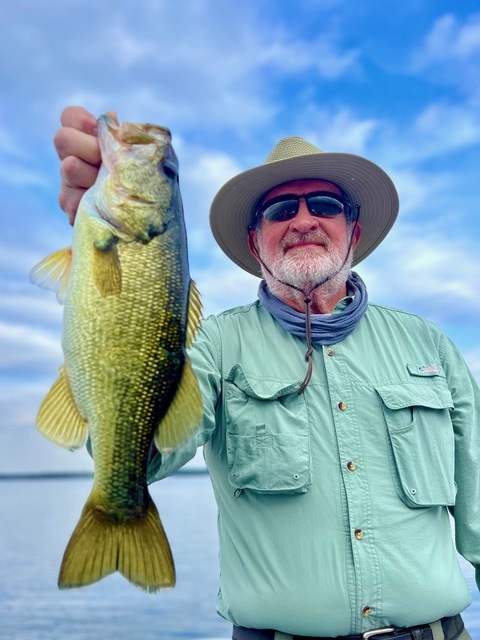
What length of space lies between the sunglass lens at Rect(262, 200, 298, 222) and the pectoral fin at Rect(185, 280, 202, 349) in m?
1.40

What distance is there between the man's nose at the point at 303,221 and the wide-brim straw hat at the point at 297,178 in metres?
0.23

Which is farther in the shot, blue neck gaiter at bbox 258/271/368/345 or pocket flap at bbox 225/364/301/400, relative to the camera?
blue neck gaiter at bbox 258/271/368/345

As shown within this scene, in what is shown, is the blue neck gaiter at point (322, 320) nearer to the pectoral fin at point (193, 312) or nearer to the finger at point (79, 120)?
the pectoral fin at point (193, 312)

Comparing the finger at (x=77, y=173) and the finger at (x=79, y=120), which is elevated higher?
the finger at (x=79, y=120)

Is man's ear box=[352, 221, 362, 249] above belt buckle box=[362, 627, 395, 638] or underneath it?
above

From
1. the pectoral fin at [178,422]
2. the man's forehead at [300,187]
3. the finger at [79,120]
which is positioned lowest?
the pectoral fin at [178,422]

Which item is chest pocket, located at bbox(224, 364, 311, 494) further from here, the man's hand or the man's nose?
the man's hand

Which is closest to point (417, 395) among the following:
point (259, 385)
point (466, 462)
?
point (466, 462)

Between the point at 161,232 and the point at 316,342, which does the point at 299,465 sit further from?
the point at 161,232

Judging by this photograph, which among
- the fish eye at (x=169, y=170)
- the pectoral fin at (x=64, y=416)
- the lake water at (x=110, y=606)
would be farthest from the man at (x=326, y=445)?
the lake water at (x=110, y=606)

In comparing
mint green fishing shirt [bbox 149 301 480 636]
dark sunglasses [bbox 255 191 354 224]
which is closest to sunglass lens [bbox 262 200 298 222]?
dark sunglasses [bbox 255 191 354 224]

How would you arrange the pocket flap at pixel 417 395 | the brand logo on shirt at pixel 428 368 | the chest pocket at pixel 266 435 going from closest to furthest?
the chest pocket at pixel 266 435, the pocket flap at pixel 417 395, the brand logo on shirt at pixel 428 368

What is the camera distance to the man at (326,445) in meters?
2.96

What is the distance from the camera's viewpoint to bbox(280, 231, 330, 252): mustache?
12.1 feet
